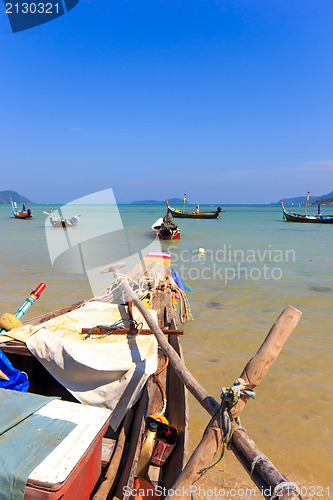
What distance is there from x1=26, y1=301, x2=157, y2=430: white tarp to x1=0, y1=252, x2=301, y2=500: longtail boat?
5cm

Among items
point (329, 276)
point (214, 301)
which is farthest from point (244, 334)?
point (329, 276)

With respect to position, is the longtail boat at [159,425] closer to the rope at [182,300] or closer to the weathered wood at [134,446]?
the weathered wood at [134,446]

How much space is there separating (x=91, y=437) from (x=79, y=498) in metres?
Answer: 0.51

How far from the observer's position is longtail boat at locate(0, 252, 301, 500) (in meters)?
2.30

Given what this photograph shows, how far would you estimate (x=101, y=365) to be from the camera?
3549mm

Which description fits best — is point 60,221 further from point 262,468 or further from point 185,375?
point 262,468

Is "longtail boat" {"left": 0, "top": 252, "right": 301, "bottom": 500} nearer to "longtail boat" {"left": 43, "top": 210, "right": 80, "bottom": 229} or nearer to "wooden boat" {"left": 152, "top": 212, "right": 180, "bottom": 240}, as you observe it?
"wooden boat" {"left": 152, "top": 212, "right": 180, "bottom": 240}

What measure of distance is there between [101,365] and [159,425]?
965 mm

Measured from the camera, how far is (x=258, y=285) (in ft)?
39.6

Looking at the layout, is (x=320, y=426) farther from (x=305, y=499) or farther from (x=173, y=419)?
(x=173, y=419)
